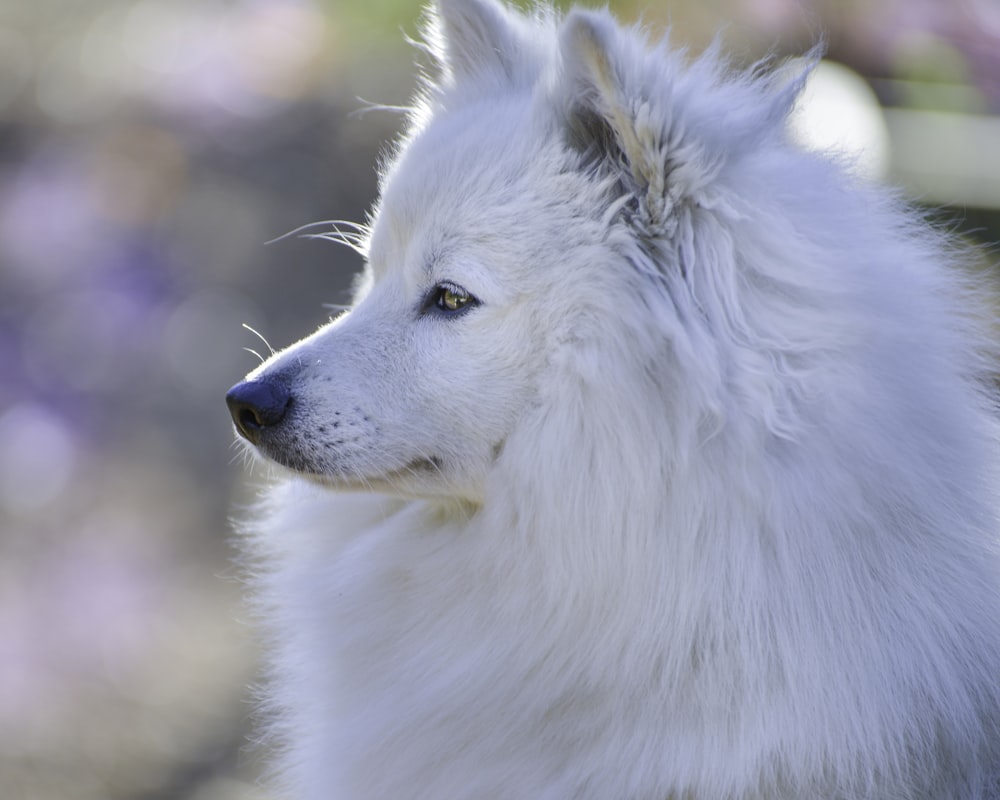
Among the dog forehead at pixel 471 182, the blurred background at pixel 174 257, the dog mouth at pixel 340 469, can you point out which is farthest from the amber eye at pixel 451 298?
the blurred background at pixel 174 257

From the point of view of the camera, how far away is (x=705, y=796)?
202 centimetres

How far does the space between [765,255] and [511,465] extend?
67cm

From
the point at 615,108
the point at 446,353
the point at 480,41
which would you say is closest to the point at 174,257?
the point at 480,41

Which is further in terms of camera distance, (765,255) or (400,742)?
(400,742)

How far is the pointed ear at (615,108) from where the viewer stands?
1973 mm

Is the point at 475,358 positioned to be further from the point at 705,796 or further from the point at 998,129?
the point at 998,129

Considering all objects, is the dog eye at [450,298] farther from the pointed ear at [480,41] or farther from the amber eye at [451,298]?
the pointed ear at [480,41]

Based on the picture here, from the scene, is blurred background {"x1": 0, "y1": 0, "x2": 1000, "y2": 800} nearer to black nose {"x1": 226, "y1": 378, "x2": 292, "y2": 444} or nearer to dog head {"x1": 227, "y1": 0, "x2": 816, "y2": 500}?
dog head {"x1": 227, "y1": 0, "x2": 816, "y2": 500}

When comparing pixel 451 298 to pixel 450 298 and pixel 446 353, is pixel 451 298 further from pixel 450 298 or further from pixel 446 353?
A: pixel 446 353

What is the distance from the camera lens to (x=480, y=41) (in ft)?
9.14

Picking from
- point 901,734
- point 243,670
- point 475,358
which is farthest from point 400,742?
point 243,670

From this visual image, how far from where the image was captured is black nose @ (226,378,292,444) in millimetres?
2211

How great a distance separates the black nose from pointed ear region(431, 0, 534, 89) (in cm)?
106

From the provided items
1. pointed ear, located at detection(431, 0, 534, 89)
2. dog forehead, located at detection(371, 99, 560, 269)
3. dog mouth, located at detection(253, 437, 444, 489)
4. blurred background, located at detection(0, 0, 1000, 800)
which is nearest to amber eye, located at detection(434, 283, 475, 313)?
dog forehead, located at detection(371, 99, 560, 269)
